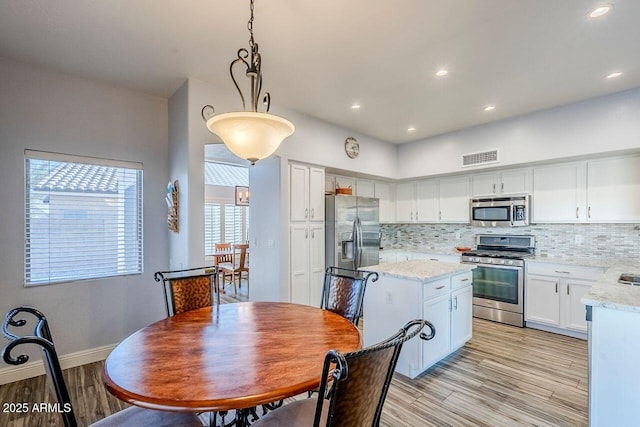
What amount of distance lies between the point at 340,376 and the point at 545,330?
4.28 m

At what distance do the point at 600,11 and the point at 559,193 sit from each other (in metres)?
2.64

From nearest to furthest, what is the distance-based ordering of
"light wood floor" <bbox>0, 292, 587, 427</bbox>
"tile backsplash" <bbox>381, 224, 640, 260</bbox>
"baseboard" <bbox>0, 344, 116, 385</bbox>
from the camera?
1. "light wood floor" <bbox>0, 292, 587, 427</bbox>
2. "baseboard" <bbox>0, 344, 116, 385</bbox>
3. "tile backsplash" <bbox>381, 224, 640, 260</bbox>

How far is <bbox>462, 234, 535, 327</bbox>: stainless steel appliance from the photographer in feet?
13.0

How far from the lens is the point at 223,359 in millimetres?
1349

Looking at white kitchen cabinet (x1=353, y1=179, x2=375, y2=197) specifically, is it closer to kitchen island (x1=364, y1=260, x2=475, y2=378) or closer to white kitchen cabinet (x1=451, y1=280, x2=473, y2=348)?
kitchen island (x1=364, y1=260, x2=475, y2=378)

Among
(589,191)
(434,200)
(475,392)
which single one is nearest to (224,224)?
(434,200)

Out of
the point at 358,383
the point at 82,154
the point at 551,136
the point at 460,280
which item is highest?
the point at 551,136

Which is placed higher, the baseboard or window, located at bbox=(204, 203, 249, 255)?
window, located at bbox=(204, 203, 249, 255)

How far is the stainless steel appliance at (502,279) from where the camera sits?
3967mm

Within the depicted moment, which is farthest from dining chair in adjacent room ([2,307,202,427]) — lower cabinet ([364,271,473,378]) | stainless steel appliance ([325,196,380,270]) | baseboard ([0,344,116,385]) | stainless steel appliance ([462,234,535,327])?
stainless steel appliance ([462,234,535,327])

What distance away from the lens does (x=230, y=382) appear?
115 cm

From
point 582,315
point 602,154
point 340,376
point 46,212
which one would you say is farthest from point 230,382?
point 602,154

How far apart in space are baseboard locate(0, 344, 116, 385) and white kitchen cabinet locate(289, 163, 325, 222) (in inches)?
97.0

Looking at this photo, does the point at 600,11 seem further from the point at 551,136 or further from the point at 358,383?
the point at 358,383
